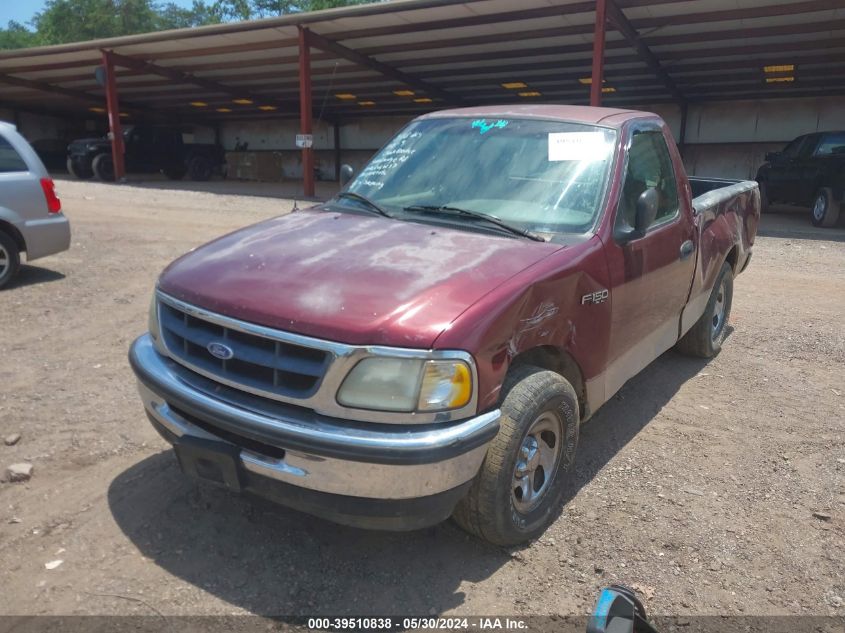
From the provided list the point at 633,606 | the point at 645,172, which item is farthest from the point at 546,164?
the point at 633,606

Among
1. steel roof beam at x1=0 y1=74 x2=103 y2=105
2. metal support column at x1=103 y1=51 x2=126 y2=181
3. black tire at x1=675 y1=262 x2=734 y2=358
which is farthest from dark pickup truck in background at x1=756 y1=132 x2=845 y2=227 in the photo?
steel roof beam at x1=0 y1=74 x2=103 y2=105

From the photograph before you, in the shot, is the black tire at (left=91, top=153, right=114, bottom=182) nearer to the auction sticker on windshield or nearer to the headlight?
the auction sticker on windshield

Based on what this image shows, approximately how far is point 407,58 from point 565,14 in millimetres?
6107

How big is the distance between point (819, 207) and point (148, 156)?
72.6 feet

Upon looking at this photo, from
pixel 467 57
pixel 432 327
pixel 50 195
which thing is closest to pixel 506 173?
pixel 432 327

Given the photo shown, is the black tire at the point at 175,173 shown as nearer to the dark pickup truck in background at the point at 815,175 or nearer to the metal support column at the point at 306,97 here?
the metal support column at the point at 306,97

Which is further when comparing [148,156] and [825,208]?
[148,156]

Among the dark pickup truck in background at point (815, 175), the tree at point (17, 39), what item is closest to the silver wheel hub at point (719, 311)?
the dark pickup truck in background at point (815, 175)

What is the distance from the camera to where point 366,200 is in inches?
144

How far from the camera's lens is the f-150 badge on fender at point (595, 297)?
9.85ft

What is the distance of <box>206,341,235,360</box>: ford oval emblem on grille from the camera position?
2508 millimetres

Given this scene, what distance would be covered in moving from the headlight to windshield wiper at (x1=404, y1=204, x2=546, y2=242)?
1.02m

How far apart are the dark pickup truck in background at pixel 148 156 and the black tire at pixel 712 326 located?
22.6 metres

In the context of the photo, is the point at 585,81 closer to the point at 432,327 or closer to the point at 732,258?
the point at 732,258
